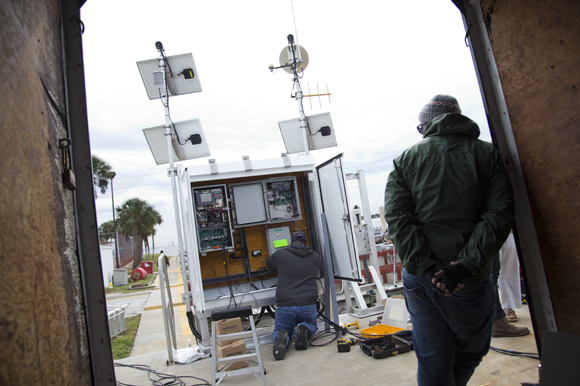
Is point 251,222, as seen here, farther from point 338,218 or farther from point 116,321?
point 116,321

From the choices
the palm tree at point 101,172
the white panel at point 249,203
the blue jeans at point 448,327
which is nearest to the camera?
the blue jeans at point 448,327

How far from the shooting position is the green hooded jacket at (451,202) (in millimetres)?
1797

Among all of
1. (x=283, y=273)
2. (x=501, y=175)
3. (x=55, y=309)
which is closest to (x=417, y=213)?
Result: (x=501, y=175)

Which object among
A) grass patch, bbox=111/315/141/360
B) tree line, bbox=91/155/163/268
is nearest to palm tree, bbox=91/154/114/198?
tree line, bbox=91/155/163/268

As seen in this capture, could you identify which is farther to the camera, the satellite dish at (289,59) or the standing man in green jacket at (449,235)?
the satellite dish at (289,59)

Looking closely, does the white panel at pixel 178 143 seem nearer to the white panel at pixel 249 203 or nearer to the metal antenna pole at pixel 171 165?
the metal antenna pole at pixel 171 165

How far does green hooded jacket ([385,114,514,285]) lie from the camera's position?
180 cm

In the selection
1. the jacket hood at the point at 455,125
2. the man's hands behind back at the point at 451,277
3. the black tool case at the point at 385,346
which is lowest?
the black tool case at the point at 385,346

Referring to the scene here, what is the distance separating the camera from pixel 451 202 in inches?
73.6

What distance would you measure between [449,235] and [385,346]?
2495 mm

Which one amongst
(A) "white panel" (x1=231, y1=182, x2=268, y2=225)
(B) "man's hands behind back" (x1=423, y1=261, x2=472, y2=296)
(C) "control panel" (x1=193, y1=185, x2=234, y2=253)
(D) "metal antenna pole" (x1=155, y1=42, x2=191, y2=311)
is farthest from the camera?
(A) "white panel" (x1=231, y1=182, x2=268, y2=225)

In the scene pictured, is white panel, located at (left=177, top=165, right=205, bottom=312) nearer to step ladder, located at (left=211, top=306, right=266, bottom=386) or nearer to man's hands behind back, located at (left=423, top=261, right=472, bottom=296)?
step ladder, located at (left=211, top=306, right=266, bottom=386)

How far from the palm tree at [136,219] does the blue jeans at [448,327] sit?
121 feet

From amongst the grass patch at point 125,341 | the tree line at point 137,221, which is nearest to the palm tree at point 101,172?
the tree line at point 137,221
